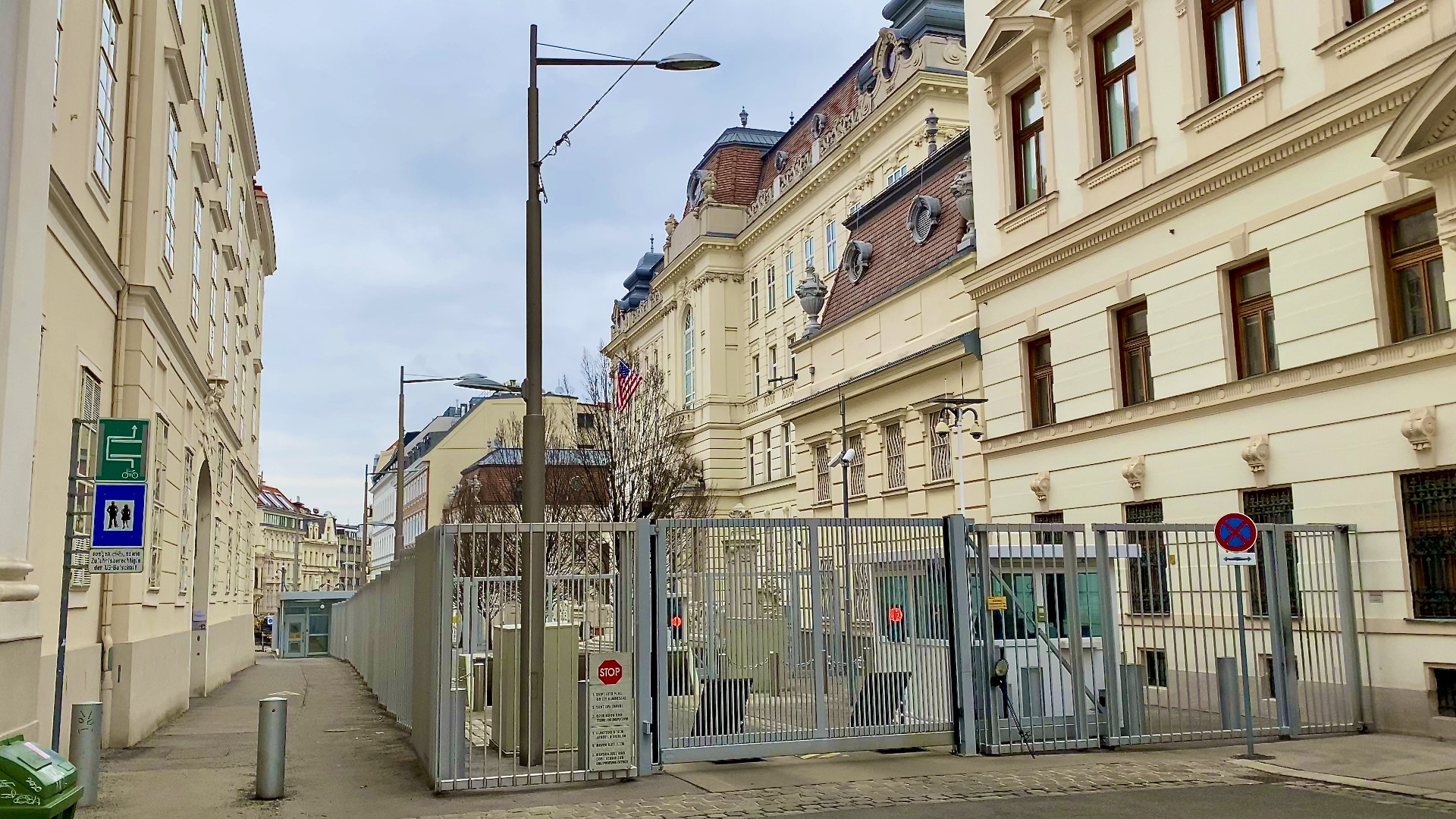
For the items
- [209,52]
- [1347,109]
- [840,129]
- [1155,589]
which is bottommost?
[1155,589]

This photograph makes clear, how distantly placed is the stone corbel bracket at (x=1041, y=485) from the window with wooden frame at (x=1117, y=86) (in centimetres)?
Result: 549

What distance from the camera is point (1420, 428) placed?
14.2 m

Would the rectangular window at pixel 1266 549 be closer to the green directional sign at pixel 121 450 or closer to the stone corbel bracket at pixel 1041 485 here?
the stone corbel bracket at pixel 1041 485

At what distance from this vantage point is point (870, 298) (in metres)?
29.7

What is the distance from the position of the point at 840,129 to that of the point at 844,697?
3399cm

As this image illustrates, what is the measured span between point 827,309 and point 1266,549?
19.1 metres

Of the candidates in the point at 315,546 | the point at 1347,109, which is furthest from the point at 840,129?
the point at 315,546

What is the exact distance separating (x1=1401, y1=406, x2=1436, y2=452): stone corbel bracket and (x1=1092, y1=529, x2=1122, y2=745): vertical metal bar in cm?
366

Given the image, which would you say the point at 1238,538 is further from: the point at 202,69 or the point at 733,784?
the point at 202,69

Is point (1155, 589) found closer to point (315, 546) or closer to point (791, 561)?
point (791, 561)

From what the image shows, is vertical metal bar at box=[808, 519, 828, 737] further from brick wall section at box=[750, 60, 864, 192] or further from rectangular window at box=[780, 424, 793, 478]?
rectangular window at box=[780, 424, 793, 478]

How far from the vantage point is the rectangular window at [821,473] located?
1257 inches

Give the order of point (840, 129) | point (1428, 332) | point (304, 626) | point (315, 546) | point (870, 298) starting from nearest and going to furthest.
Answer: point (1428, 332)
point (870, 298)
point (840, 129)
point (304, 626)
point (315, 546)

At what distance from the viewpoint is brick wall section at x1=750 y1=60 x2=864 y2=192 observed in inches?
1802
